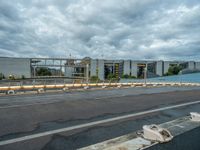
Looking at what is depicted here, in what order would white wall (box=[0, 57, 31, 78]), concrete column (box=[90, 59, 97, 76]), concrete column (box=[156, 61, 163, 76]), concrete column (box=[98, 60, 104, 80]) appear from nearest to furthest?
white wall (box=[0, 57, 31, 78]) → concrete column (box=[90, 59, 97, 76]) → concrete column (box=[98, 60, 104, 80]) → concrete column (box=[156, 61, 163, 76])

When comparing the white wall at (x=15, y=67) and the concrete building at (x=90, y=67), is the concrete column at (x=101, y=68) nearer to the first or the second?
the concrete building at (x=90, y=67)

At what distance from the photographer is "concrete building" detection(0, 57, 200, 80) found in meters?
84.0

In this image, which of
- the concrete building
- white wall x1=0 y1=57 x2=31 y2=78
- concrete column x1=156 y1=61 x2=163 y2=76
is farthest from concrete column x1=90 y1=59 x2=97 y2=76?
concrete column x1=156 y1=61 x2=163 y2=76

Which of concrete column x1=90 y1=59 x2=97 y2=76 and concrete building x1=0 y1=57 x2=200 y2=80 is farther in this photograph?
concrete column x1=90 y1=59 x2=97 y2=76

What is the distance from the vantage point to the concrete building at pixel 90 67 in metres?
84.0

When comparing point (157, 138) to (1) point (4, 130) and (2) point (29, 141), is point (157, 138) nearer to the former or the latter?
(2) point (29, 141)

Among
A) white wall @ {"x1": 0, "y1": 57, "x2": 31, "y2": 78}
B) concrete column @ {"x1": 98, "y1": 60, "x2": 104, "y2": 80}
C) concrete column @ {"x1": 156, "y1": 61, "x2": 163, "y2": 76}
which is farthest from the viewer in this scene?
concrete column @ {"x1": 156, "y1": 61, "x2": 163, "y2": 76}

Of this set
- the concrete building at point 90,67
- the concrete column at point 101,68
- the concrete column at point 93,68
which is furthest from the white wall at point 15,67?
the concrete column at point 101,68

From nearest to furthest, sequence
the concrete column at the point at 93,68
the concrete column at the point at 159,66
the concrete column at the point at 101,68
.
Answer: the concrete column at the point at 93,68, the concrete column at the point at 101,68, the concrete column at the point at 159,66

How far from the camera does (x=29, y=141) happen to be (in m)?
4.50

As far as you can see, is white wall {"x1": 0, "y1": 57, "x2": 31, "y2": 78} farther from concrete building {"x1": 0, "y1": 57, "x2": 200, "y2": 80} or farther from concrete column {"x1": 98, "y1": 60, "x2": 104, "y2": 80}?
concrete column {"x1": 98, "y1": 60, "x2": 104, "y2": 80}

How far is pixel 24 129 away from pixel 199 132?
4.57 meters

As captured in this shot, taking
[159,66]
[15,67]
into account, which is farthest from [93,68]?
[159,66]

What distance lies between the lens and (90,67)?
4099 inches
